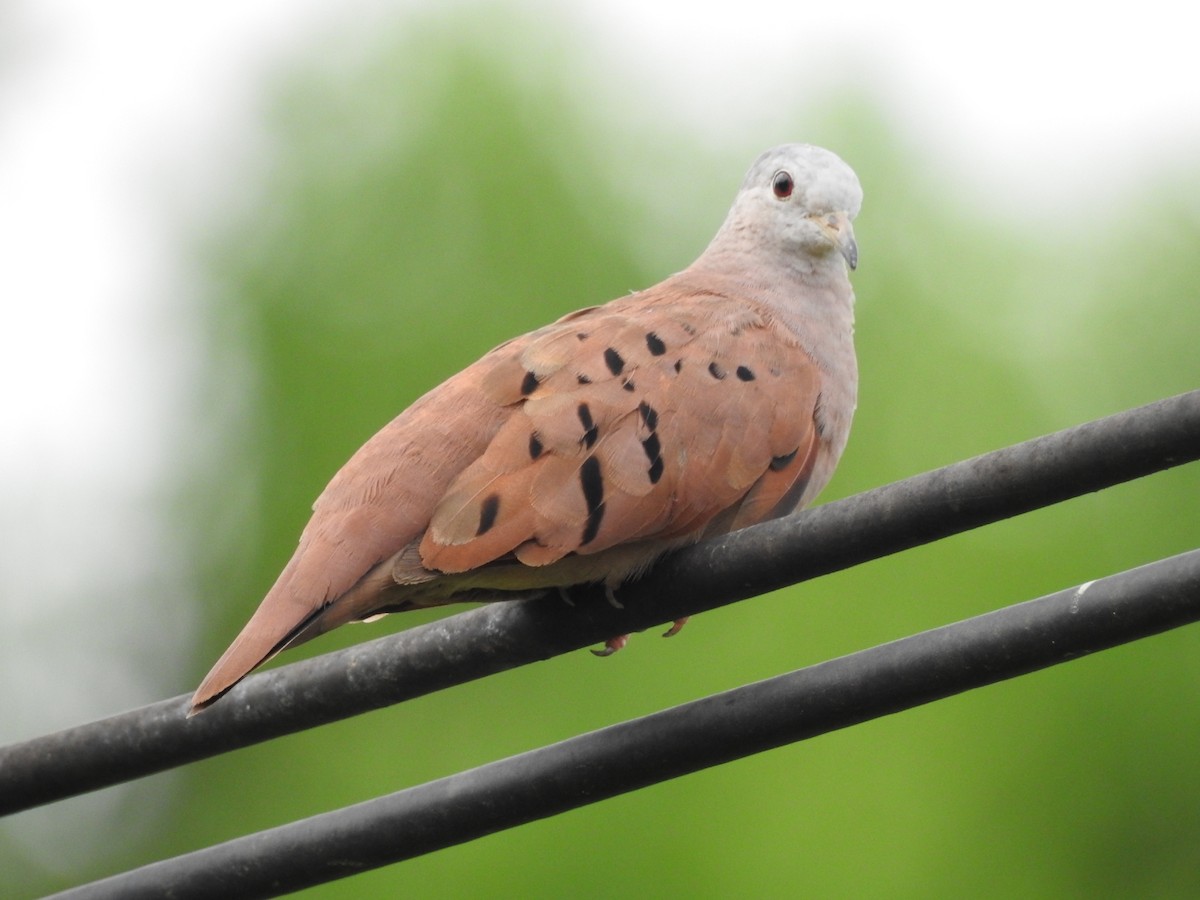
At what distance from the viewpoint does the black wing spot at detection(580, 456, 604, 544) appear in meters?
3.46

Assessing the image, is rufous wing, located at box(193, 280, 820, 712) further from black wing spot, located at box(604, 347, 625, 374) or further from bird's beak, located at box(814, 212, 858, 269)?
bird's beak, located at box(814, 212, 858, 269)

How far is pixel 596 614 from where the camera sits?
323cm

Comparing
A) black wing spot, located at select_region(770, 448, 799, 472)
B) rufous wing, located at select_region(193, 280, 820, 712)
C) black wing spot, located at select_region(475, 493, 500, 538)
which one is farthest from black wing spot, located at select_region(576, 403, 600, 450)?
black wing spot, located at select_region(770, 448, 799, 472)

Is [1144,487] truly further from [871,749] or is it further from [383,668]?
[383,668]

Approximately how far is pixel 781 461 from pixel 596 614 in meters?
0.90

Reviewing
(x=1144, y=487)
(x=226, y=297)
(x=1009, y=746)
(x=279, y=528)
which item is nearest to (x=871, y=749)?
(x=1009, y=746)

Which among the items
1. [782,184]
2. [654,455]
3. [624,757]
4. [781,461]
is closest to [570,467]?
[654,455]

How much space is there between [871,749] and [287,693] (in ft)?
27.3

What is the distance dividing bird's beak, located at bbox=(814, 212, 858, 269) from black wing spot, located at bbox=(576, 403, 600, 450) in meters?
1.37

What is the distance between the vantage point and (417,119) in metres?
15.3

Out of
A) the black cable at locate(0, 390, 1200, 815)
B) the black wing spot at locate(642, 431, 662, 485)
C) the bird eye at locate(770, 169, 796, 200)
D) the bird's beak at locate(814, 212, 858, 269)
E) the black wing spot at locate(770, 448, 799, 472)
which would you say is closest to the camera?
the black cable at locate(0, 390, 1200, 815)

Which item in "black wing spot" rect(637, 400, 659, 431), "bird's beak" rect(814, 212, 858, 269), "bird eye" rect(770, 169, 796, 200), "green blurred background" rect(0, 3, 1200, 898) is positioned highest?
"bird eye" rect(770, 169, 796, 200)

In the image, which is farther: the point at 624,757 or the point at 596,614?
the point at 596,614

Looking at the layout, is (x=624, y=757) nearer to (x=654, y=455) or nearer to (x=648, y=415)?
(x=654, y=455)
